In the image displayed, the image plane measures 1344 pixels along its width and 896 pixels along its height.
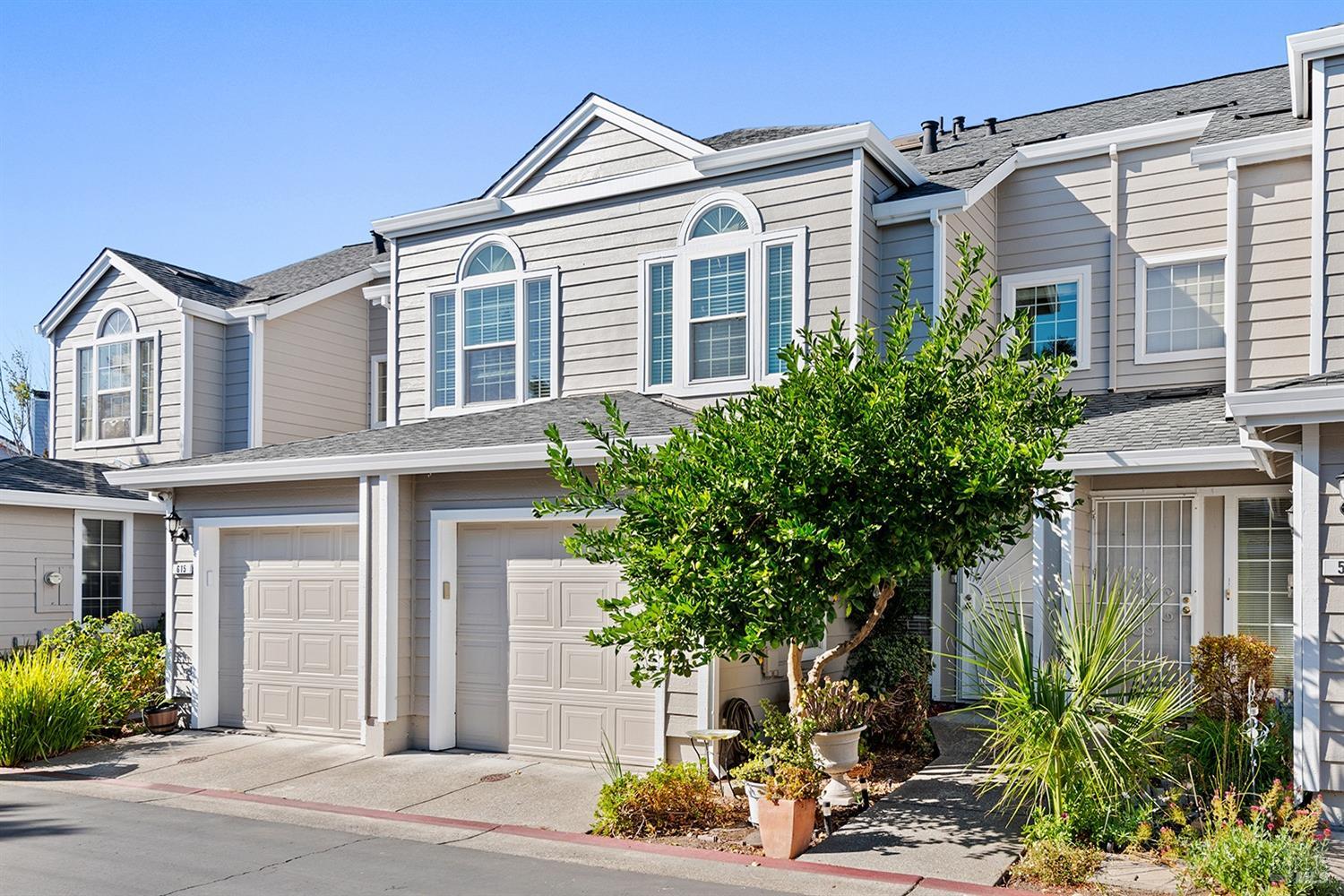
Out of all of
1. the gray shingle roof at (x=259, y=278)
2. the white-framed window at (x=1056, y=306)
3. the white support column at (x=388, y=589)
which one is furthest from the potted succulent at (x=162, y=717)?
the white-framed window at (x=1056, y=306)

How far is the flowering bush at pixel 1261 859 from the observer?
5703mm

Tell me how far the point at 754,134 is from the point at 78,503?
10269mm

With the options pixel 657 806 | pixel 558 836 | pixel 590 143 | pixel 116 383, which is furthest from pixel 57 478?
pixel 657 806

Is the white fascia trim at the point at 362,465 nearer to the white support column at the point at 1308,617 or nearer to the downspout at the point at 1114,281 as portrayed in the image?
the white support column at the point at 1308,617

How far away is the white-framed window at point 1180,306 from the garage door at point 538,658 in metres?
6.63

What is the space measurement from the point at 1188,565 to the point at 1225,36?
7627 millimetres

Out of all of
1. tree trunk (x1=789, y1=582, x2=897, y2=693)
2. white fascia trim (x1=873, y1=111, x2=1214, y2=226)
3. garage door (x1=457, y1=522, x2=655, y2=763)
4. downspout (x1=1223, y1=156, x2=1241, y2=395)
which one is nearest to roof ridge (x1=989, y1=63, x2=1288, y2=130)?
white fascia trim (x1=873, y1=111, x2=1214, y2=226)

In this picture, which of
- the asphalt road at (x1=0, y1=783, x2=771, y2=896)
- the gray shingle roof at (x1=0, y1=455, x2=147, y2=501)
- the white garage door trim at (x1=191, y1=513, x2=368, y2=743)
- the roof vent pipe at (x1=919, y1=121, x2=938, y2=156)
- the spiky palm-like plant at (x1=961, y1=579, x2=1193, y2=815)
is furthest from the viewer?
the roof vent pipe at (x1=919, y1=121, x2=938, y2=156)

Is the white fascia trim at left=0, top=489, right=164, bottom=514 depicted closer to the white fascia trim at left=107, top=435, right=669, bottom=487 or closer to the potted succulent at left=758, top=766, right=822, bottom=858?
the white fascia trim at left=107, top=435, right=669, bottom=487

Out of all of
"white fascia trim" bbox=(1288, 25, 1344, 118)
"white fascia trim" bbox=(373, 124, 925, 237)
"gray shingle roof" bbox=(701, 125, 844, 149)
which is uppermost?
"gray shingle roof" bbox=(701, 125, 844, 149)

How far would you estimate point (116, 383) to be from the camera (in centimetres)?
1691

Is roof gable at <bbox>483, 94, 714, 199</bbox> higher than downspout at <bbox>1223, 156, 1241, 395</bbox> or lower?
higher

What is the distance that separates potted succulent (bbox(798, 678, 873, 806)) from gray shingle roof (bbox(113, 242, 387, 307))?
37.8 ft

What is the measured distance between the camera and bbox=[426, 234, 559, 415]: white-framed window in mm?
13039
